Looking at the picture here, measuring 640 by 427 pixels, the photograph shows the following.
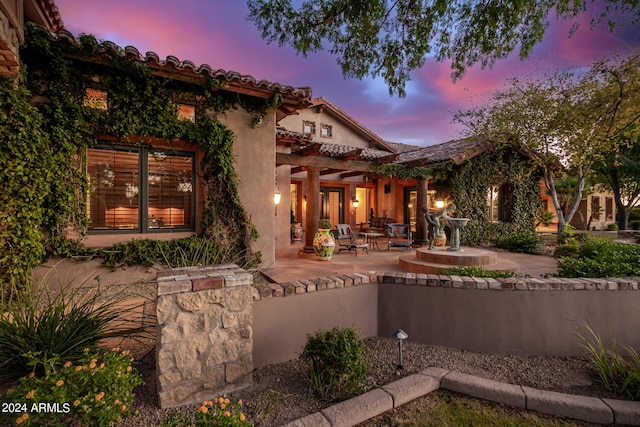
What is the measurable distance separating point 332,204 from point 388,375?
1227cm

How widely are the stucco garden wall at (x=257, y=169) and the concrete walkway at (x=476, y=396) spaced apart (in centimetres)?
440

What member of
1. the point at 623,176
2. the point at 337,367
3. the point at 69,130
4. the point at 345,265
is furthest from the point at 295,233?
the point at 623,176

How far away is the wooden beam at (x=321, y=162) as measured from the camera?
26.0ft

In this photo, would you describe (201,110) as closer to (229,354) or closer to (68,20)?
(68,20)

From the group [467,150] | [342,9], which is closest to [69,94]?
[342,9]

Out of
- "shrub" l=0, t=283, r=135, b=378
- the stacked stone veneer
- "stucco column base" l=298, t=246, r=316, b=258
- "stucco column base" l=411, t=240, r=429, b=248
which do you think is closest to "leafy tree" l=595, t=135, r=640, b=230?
"stucco column base" l=411, t=240, r=429, b=248

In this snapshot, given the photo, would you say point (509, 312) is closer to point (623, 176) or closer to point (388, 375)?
point (388, 375)

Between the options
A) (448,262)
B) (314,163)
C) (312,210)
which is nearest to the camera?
(448,262)

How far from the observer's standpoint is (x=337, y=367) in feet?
7.20

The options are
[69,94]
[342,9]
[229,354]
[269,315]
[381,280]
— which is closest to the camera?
[229,354]

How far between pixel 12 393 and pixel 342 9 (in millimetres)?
5029

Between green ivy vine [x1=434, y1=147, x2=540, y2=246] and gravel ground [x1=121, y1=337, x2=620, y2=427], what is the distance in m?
8.67

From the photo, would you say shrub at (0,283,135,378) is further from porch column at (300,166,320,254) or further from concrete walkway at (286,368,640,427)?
porch column at (300,166,320,254)

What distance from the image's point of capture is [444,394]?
2.30 metres
